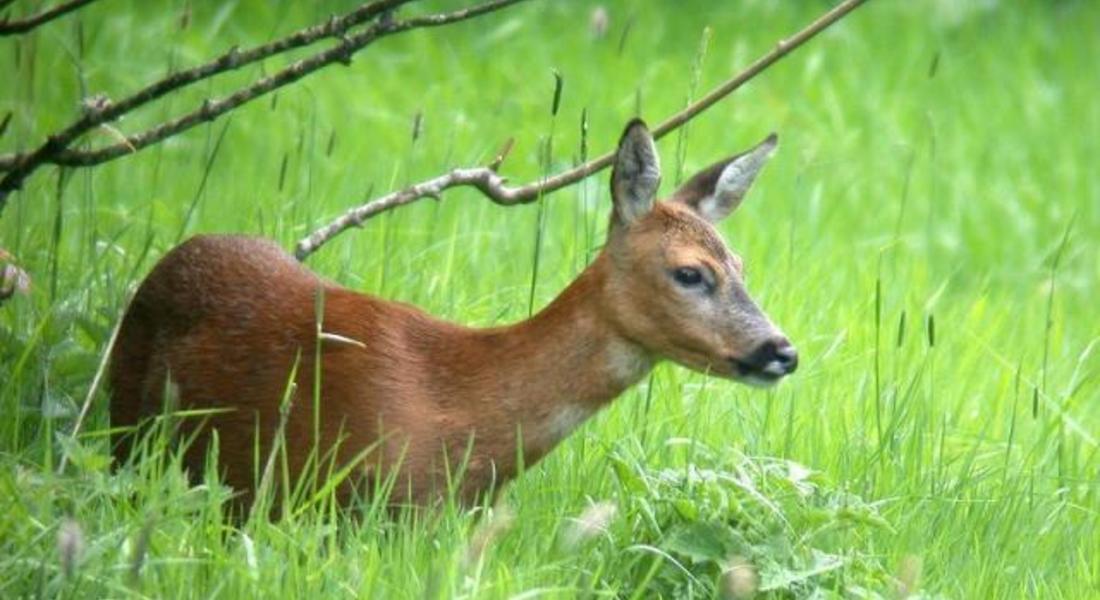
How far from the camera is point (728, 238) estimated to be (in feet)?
26.8

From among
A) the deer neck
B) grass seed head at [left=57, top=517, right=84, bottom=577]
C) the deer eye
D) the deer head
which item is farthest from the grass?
the deer eye

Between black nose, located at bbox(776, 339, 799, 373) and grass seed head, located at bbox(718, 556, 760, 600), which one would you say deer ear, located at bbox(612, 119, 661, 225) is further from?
grass seed head, located at bbox(718, 556, 760, 600)

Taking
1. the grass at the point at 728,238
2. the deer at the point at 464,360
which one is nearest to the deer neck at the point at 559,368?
the deer at the point at 464,360

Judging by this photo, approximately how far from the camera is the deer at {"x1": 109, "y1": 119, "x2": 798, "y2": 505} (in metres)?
5.21

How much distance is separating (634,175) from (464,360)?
52cm

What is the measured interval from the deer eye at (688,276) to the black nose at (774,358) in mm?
206

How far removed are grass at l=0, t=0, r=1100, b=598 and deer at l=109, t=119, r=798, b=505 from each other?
0.14 meters

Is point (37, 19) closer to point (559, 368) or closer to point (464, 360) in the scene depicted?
point (464, 360)

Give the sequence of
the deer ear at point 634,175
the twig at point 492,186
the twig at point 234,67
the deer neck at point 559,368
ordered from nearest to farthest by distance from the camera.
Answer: the twig at point 234,67, the deer neck at point 559,368, the deer ear at point 634,175, the twig at point 492,186

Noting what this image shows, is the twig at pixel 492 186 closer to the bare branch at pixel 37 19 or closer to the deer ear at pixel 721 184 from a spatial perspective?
the deer ear at pixel 721 184

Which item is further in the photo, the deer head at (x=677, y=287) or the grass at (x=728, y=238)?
the deer head at (x=677, y=287)

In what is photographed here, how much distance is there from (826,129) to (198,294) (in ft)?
16.4

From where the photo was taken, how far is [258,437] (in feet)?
17.2

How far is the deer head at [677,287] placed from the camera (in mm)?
5266
